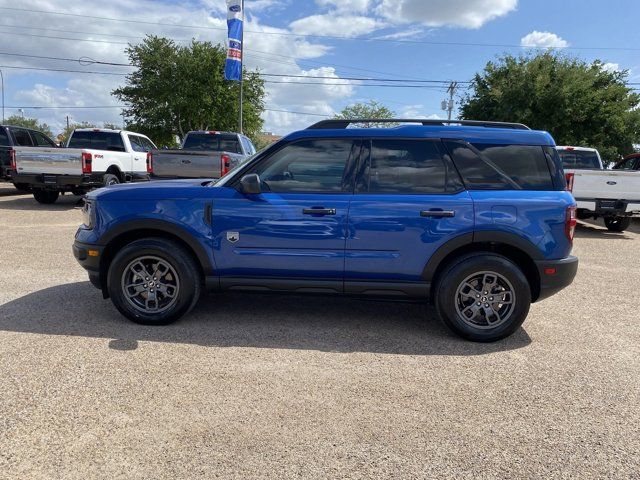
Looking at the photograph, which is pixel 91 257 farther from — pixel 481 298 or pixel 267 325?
pixel 481 298

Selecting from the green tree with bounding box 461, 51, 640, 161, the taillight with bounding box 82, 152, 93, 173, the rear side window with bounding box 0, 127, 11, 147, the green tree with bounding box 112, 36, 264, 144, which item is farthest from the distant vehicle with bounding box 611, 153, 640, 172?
the green tree with bounding box 112, 36, 264, 144

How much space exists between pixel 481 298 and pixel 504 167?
1.16 meters

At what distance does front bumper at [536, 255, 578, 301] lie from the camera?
13.2 ft

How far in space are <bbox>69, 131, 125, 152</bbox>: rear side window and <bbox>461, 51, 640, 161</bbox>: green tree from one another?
18.3 metres

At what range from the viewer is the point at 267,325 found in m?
4.43

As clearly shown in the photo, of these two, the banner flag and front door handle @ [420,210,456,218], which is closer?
front door handle @ [420,210,456,218]

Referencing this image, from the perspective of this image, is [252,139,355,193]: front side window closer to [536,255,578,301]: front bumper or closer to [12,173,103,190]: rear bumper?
[536,255,578,301]: front bumper

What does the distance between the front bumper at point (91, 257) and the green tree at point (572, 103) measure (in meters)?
22.7

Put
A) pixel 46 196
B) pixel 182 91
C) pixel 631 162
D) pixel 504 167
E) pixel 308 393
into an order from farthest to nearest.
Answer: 1. pixel 182 91
2. pixel 631 162
3. pixel 46 196
4. pixel 504 167
5. pixel 308 393

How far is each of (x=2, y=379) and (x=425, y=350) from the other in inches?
123

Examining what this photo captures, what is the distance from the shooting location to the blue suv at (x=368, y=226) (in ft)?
13.2

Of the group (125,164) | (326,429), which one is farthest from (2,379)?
(125,164)

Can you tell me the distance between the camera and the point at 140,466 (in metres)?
2.42

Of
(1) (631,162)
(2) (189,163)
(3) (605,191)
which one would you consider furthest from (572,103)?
(2) (189,163)
